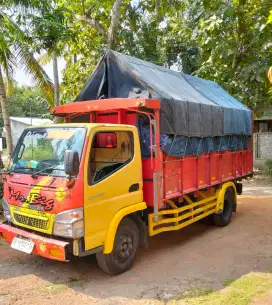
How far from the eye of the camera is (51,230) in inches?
160

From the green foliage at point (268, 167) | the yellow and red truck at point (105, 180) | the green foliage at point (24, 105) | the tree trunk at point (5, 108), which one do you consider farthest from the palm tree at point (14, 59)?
the green foliage at point (24, 105)

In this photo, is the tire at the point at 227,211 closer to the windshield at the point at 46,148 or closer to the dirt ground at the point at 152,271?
the dirt ground at the point at 152,271

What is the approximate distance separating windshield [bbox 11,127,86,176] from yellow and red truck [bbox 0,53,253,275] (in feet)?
0.05

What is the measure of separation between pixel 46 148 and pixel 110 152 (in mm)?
1085

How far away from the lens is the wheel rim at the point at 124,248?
4574 millimetres

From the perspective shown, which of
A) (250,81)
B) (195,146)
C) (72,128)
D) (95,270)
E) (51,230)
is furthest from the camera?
(250,81)

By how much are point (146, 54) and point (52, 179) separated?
10.9 m

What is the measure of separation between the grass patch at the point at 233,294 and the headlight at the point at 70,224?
55.5 inches

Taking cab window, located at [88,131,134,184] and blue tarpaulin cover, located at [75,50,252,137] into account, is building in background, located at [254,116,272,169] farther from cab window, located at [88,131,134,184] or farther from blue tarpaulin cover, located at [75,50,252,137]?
cab window, located at [88,131,134,184]

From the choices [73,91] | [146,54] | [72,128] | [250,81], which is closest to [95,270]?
[72,128]

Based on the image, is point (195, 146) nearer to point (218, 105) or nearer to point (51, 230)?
point (218, 105)

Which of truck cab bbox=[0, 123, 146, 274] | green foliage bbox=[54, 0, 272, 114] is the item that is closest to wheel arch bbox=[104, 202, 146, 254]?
truck cab bbox=[0, 123, 146, 274]

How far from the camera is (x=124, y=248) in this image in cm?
467

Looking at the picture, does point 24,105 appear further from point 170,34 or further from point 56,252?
point 56,252
